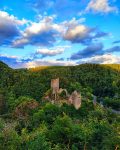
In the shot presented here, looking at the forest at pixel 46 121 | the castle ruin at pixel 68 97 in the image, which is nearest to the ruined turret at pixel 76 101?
the castle ruin at pixel 68 97

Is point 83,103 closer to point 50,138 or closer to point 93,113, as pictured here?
point 93,113

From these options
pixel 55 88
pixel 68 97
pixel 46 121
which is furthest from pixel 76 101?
pixel 46 121

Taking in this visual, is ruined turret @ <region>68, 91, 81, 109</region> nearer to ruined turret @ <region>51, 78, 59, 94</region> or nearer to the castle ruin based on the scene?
the castle ruin

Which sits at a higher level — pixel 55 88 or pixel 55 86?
pixel 55 86

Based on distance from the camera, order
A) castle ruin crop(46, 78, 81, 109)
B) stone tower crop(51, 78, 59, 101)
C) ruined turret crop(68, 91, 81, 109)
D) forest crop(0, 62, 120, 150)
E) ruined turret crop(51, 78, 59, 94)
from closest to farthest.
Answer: forest crop(0, 62, 120, 150) < ruined turret crop(68, 91, 81, 109) < castle ruin crop(46, 78, 81, 109) < stone tower crop(51, 78, 59, 101) < ruined turret crop(51, 78, 59, 94)

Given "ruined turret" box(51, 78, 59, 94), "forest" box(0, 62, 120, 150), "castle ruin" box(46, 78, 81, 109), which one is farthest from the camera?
"ruined turret" box(51, 78, 59, 94)

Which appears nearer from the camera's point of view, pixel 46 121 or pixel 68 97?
pixel 46 121

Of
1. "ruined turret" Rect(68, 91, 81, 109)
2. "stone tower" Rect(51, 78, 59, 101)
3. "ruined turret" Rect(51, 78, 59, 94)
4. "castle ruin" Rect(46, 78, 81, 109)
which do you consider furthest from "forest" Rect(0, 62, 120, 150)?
"ruined turret" Rect(51, 78, 59, 94)

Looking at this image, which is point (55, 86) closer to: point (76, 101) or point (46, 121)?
point (76, 101)

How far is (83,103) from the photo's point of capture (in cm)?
11856

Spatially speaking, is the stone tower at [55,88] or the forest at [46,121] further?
the stone tower at [55,88]

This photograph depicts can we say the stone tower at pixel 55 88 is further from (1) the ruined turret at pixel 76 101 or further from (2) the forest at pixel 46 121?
(1) the ruined turret at pixel 76 101

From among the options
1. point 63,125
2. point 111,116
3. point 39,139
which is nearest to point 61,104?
point 111,116

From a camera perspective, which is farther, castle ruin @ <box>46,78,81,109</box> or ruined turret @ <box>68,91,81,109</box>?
castle ruin @ <box>46,78,81,109</box>
